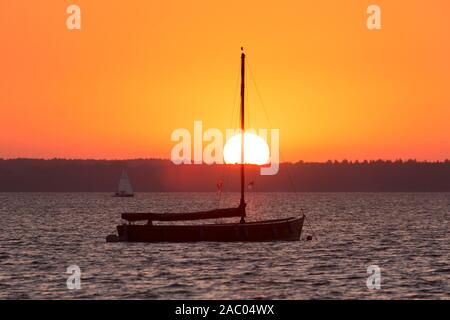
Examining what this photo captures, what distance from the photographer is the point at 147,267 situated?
51656 mm

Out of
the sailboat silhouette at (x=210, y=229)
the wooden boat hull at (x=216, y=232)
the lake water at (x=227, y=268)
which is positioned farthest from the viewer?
the wooden boat hull at (x=216, y=232)

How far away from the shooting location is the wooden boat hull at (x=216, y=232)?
65.8 meters

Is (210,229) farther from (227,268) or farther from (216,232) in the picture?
(227,268)

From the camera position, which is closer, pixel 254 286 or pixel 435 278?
pixel 254 286

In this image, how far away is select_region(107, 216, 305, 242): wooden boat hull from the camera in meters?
65.8

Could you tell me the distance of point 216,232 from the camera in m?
66.2

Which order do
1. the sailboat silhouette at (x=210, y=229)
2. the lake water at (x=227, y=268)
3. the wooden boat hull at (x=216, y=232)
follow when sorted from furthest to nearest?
the wooden boat hull at (x=216, y=232) → the sailboat silhouette at (x=210, y=229) → the lake water at (x=227, y=268)

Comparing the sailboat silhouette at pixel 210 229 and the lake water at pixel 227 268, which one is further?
the sailboat silhouette at pixel 210 229

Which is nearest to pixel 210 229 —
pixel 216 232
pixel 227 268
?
pixel 216 232

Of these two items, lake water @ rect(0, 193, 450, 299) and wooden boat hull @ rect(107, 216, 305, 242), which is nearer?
lake water @ rect(0, 193, 450, 299)

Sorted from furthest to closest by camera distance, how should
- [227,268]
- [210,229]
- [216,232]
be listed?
[210,229], [216,232], [227,268]

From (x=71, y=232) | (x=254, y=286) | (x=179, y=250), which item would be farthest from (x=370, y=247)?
(x=71, y=232)
